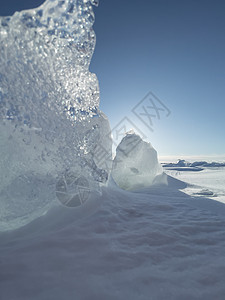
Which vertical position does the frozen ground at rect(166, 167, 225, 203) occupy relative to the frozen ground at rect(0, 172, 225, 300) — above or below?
below

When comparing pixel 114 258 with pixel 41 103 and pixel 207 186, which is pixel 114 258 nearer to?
pixel 41 103

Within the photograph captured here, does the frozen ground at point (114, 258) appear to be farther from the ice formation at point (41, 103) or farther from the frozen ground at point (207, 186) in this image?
the frozen ground at point (207, 186)

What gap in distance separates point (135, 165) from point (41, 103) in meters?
3.32

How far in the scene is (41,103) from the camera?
1660mm

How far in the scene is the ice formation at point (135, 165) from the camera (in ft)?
15.2

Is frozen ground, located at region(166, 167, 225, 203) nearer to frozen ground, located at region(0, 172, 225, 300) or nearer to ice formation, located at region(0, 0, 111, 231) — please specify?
frozen ground, located at region(0, 172, 225, 300)

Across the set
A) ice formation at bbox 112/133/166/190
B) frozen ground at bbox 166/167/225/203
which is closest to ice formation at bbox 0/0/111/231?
frozen ground at bbox 166/167/225/203

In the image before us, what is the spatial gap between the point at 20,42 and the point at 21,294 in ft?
5.56

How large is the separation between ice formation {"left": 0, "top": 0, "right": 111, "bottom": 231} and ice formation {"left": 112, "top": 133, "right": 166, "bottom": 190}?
2699 mm

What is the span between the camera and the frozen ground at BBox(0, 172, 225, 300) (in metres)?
0.78

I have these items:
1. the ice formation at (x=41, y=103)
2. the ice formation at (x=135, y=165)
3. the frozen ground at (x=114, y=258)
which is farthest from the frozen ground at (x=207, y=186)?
the ice formation at (x=41, y=103)

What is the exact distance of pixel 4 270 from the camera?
0.90 metres

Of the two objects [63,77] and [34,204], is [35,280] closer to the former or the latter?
[34,204]

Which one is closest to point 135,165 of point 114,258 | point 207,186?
→ point 207,186
